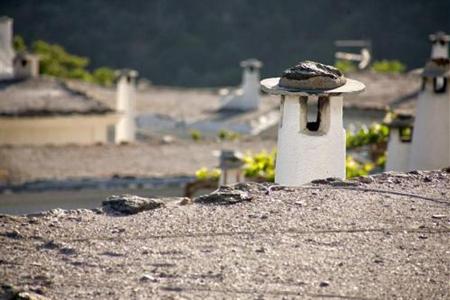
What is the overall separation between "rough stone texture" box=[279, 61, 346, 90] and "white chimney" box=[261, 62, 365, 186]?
3.6 inches

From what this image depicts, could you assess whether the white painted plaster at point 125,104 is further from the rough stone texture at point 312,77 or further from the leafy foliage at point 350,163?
the rough stone texture at point 312,77

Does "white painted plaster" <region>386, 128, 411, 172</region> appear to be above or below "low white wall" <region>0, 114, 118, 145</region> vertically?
above

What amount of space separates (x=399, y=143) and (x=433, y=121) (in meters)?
1.68

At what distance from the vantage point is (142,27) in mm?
87312

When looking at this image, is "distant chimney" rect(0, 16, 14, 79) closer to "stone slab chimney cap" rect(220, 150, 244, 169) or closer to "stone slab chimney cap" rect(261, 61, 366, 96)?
"stone slab chimney cap" rect(220, 150, 244, 169)

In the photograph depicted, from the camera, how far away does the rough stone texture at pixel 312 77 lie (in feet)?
39.7

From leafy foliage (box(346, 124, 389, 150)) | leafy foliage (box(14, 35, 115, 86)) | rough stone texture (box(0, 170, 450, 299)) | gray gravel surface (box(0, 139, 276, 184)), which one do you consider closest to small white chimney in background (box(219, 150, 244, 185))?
leafy foliage (box(346, 124, 389, 150))

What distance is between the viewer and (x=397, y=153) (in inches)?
729

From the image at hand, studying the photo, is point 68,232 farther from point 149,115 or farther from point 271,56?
point 271,56

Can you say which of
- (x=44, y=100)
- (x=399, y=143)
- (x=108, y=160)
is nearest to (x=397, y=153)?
(x=399, y=143)

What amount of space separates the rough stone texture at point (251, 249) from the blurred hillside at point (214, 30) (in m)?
66.5

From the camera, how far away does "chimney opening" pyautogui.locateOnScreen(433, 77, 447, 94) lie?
16.9 meters

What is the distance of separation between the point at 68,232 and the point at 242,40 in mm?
75220

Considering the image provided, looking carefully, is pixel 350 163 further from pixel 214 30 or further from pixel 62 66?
pixel 214 30
